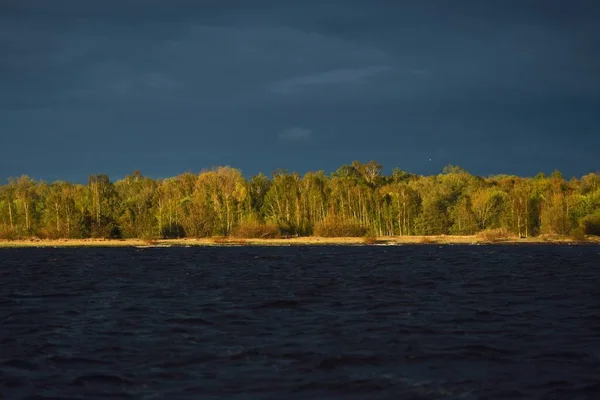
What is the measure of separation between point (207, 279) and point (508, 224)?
233 feet

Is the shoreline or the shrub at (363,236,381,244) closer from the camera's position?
the shoreline

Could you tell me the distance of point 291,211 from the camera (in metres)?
107

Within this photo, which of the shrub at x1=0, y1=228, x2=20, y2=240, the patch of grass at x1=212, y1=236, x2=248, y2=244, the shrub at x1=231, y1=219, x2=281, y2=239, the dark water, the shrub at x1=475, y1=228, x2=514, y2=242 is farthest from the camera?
the shrub at x1=0, y1=228, x2=20, y2=240

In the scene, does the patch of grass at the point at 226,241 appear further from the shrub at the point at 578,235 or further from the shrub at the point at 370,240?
the shrub at the point at 578,235

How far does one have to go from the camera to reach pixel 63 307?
27.1 m

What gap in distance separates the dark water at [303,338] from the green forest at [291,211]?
6473 cm

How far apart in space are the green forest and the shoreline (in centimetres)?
371

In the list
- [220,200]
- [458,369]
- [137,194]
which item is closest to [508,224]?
[220,200]

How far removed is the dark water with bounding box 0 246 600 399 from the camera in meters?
13.8

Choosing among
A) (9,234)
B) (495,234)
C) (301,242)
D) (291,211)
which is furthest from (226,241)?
(495,234)

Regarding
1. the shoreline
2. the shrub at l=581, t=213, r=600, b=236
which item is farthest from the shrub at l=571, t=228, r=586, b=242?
the shrub at l=581, t=213, r=600, b=236

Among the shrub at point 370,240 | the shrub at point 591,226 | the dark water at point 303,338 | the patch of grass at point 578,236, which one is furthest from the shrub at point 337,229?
the dark water at point 303,338

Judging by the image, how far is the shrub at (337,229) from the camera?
10044cm

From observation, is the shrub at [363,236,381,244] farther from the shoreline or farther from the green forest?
the green forest
